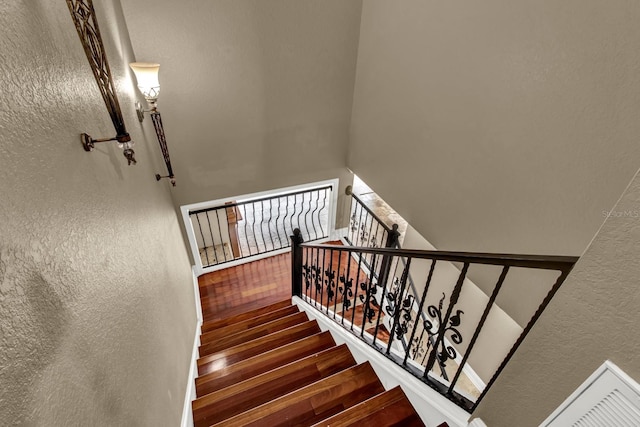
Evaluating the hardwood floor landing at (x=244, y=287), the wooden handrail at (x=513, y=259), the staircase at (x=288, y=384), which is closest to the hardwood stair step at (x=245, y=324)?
the staircase at (x=288, y=384)

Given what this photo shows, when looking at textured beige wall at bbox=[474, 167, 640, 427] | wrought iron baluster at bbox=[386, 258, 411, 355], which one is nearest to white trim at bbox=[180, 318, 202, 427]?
wrought iron baluster at bbox=[386, 258, 411, 355]

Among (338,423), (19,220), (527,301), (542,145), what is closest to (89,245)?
(19,220)

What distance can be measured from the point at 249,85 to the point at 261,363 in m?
2.96

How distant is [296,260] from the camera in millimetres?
3527

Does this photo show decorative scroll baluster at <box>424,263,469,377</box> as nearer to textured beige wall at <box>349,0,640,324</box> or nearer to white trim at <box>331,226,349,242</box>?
textured beige wall at <box>349,0,640,324</box>

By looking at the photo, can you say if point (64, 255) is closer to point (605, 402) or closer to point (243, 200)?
point (605, 402)

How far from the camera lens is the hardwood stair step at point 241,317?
3922 mm

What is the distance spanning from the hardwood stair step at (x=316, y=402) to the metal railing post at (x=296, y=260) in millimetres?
1485

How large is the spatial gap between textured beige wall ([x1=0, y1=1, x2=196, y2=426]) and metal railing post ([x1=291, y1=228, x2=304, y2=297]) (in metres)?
1.64

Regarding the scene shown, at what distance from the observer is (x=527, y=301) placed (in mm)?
2338

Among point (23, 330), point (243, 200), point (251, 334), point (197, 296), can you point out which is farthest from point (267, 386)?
point (243, 200)

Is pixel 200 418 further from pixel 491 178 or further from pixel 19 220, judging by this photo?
pixel 491 178

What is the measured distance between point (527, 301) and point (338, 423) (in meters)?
1.64

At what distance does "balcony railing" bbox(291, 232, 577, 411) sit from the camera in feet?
4.45
